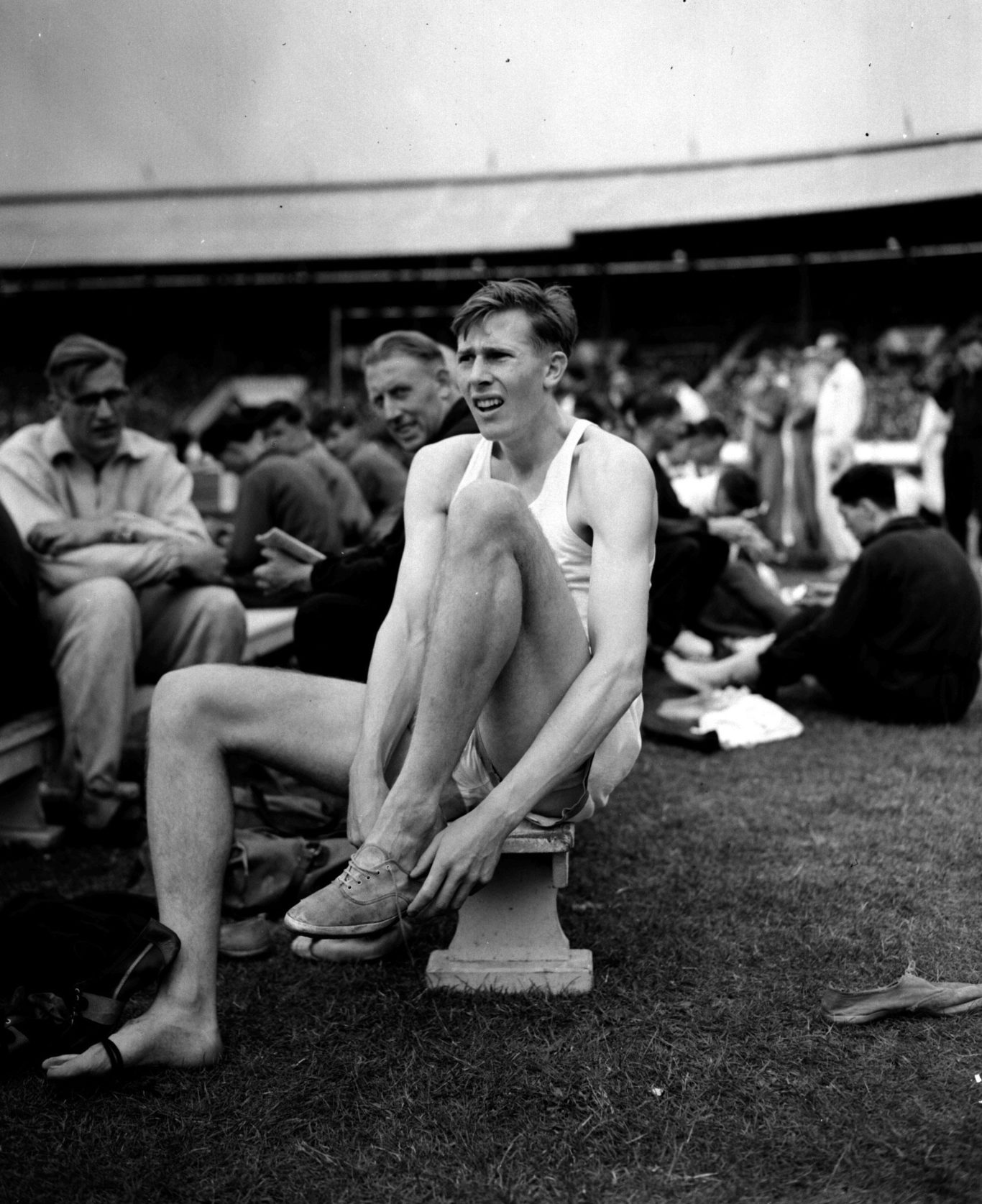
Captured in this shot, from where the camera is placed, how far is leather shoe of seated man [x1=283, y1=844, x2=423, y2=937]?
238 cm

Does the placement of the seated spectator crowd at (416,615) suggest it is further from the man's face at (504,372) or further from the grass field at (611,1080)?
the grass field at (611,1080)

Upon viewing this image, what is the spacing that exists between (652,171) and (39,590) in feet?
69.4

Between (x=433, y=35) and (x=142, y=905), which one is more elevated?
(x=433, y=35)

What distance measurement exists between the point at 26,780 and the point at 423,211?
→ 911 inches

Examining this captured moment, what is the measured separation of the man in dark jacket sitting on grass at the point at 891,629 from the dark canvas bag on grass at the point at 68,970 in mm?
3485

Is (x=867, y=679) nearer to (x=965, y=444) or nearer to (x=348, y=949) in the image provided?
(x=348, y=949)

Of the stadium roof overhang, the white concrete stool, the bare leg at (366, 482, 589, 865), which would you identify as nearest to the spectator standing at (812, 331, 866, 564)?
the white concrete stool

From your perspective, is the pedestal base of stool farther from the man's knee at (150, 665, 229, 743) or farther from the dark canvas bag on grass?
the man's knee at (150, 665, 229, 743)

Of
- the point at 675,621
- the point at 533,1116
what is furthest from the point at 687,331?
the point at 533,1116

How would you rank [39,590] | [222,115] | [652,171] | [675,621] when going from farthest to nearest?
[652,171] → [675,621] → [39,590] → [222,115]

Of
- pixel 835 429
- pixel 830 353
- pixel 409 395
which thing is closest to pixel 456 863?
pixel 409 395

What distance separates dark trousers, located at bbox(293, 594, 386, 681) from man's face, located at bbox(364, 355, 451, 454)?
0.66m

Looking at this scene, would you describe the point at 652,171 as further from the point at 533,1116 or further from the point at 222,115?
the point at 533,1116

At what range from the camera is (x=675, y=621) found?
6129mm
